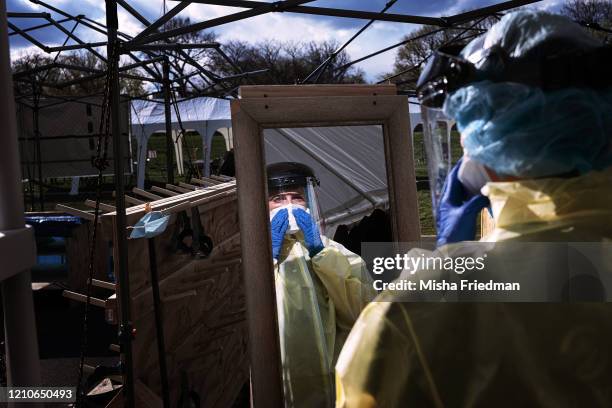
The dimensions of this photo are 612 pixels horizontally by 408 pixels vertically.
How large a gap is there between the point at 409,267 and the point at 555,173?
30cm

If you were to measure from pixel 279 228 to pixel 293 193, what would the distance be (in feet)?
0.49

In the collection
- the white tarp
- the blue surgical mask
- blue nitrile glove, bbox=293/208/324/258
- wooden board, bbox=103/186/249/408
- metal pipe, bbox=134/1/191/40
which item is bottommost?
wooden board, bbox=103/186/249/408

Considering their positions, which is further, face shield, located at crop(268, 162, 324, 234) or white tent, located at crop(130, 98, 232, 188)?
white tent, located at crop(130, 98, 232, 188)

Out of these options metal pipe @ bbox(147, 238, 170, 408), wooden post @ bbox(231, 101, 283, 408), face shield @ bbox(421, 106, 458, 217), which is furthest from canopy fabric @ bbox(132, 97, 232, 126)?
face shield @ bbox(421, 106, 458, 217)

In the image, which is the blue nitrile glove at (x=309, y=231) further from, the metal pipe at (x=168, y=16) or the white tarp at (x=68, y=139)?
the white tarp at (x=68, y=139)

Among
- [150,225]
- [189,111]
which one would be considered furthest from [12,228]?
[189,111]

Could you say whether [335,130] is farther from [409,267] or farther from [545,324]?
[545,324]

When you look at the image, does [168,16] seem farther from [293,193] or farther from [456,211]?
[456,211]

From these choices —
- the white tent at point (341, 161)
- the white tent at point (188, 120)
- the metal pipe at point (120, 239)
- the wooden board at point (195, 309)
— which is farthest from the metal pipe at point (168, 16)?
the white tent at point (188, 120)

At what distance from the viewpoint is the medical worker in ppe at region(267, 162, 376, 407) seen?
76.7 inches

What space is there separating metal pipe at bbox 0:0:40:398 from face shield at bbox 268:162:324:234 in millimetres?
1060

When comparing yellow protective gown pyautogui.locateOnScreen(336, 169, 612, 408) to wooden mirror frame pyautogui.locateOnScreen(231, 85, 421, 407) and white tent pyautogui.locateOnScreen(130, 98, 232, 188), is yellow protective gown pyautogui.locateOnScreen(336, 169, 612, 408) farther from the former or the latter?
white tent pyautogui.locateOnScreen(130, 98, 232, 188)

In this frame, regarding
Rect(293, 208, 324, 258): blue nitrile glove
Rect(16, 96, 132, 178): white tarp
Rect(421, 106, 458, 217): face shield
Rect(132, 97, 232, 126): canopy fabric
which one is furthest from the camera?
Rect(132, 97, 232, 126): canopy fabric

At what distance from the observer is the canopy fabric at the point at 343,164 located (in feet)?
6.43
